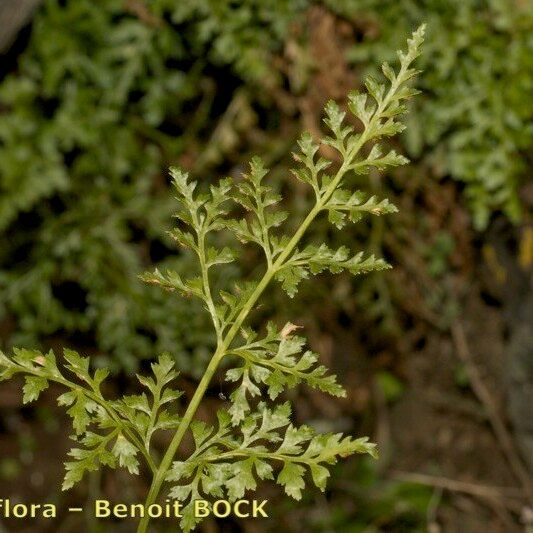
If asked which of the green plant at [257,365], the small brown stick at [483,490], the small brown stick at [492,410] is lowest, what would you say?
the small brown stick at [483,490]

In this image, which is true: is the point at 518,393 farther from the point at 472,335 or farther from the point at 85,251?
the point at 85,251

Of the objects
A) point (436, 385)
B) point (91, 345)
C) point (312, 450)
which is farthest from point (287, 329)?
point (436, 385)

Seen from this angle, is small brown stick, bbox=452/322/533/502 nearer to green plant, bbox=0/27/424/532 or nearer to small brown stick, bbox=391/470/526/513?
small brown stick, bbox=391/470/526/513

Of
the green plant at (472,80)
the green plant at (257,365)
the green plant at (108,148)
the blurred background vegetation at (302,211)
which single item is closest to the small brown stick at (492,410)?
the blurred background vegetation at (302,211)

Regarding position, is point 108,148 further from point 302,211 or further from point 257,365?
point 257,365

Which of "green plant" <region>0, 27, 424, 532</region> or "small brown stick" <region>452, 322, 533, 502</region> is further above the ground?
"green plant" <region>0, 27, 424, 532</region>

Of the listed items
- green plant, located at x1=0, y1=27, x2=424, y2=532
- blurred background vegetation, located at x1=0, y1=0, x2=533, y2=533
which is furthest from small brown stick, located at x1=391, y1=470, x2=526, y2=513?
green plant, located at x1=0, y1=27, x2=424, y2=532

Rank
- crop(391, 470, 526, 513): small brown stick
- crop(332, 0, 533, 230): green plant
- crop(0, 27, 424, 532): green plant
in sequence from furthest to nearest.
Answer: crop(391, 470, 526, 513): small brown stick, crop(332, 0, 533, 230): green plant, crop(0, 27, 424, 532): green plant

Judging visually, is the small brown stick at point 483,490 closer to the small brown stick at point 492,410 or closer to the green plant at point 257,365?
the small brown stick at point 492,410
